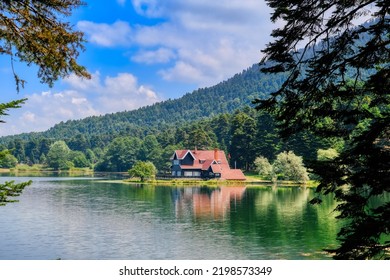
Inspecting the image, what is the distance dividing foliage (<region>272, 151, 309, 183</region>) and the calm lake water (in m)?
20.9

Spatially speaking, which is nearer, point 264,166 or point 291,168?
point 291,168

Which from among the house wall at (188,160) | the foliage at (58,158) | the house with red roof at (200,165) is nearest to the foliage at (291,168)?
the house with red roof at (200,165)

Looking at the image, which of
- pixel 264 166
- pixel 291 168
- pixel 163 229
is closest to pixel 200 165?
pixel 264 166

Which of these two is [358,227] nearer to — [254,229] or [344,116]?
[344,116]

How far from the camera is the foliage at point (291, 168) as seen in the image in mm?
58344

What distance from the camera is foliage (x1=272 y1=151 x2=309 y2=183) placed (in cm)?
5834

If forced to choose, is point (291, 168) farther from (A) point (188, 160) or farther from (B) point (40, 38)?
(B) point (40, 38)

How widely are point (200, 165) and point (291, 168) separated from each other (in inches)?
593

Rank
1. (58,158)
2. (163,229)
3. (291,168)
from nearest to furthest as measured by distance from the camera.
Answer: (163,229) < (291,168) < (58,158)

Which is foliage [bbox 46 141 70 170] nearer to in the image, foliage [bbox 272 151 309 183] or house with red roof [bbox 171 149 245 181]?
house with red roof [bbox 171 149 245 181]

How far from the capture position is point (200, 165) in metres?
68.4

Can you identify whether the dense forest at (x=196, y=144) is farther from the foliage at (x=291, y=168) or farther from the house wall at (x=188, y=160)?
the house wall at (x=188, y=160)

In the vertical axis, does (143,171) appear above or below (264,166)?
below

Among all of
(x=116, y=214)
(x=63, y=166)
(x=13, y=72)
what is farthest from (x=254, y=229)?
(x=63, y=166)
